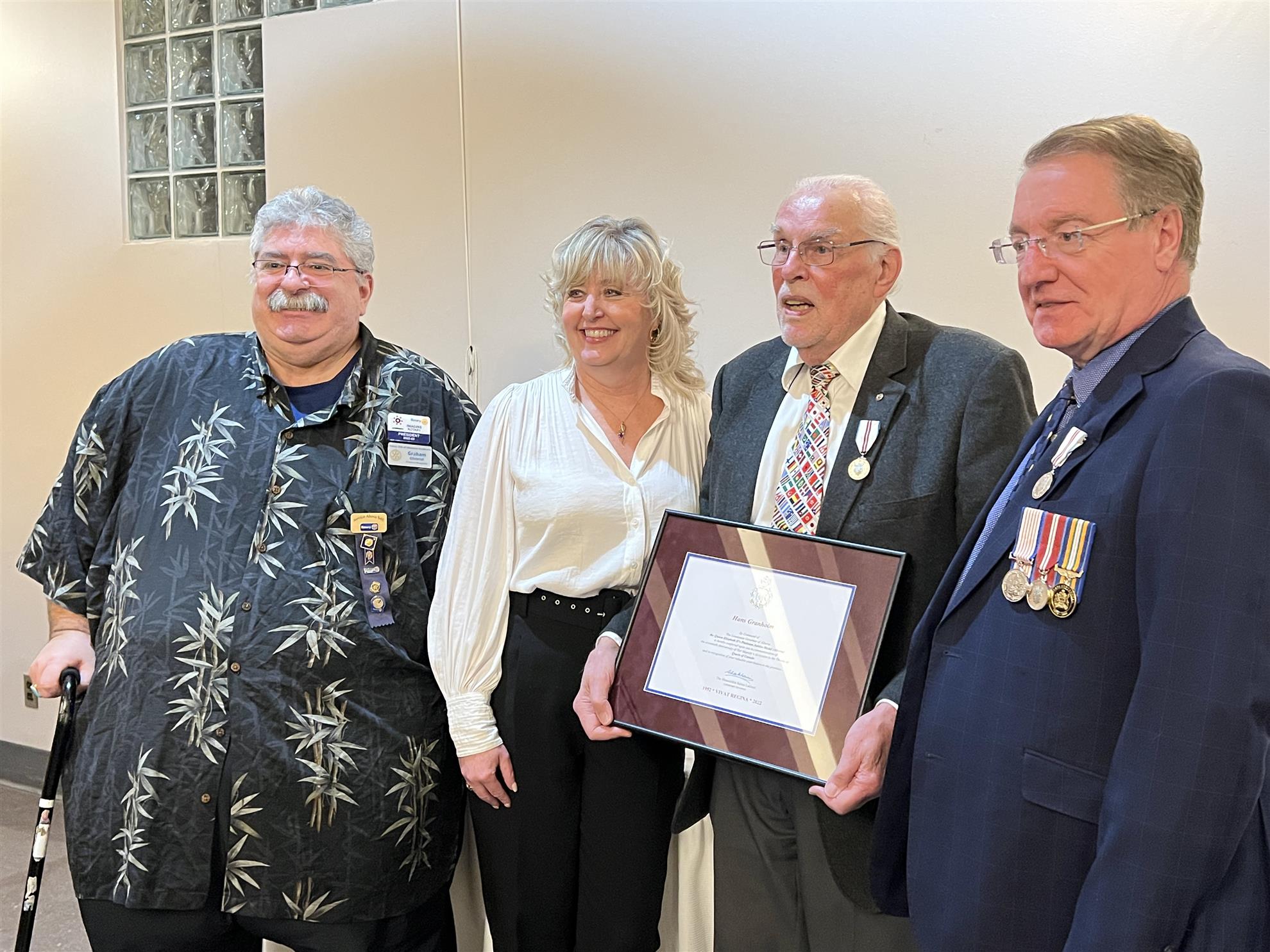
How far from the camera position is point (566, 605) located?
87.1 inches

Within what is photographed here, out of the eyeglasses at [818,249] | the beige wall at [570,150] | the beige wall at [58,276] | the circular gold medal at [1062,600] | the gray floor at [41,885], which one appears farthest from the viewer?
the beige wall at [58,276]

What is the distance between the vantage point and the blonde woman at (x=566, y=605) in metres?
2.18

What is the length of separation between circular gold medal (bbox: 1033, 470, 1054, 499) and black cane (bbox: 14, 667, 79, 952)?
6.62 feet

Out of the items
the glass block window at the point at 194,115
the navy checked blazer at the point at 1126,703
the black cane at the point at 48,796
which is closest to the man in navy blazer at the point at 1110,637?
the navy checked blazer at the point at 1126,703

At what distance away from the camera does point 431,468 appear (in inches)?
94.8

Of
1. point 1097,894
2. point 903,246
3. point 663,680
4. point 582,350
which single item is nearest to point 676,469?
point 582,350

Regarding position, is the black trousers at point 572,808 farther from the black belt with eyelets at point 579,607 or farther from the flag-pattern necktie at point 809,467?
the flag-pattern necktie at point 809,467

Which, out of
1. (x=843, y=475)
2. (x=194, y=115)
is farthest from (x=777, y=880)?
(x=194, y=115)

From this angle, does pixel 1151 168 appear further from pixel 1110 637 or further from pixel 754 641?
pixel 754 641

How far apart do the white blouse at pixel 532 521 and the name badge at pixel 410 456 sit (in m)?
0.13

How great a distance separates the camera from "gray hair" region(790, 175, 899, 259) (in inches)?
76.5

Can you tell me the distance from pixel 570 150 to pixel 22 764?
3479 millimetres

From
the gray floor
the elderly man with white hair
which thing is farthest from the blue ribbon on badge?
the gray floor

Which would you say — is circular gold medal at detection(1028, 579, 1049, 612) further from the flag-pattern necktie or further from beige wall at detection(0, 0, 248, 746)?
beige wall at detection(0, 0, 248, 746)
